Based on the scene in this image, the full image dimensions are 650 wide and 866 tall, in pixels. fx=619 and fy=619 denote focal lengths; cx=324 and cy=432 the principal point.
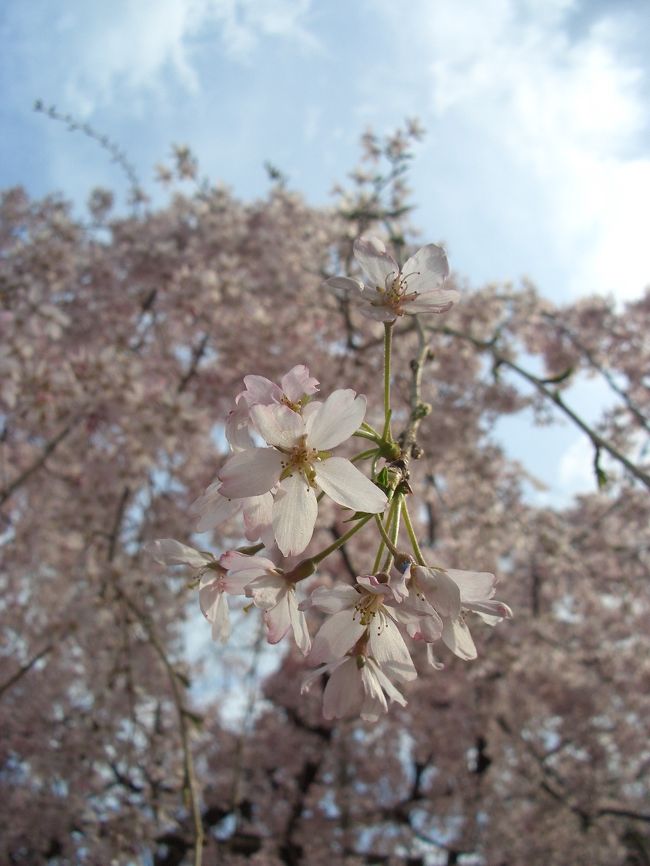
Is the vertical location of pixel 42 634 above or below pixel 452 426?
below

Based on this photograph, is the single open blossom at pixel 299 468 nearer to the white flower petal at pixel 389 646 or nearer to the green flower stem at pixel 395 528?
the green flower stem at pixel 395 528

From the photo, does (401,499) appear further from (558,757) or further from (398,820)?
(558,757)

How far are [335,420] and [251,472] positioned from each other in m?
0.15

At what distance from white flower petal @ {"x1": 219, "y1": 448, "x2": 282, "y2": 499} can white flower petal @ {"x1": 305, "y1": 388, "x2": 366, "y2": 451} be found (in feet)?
0.22

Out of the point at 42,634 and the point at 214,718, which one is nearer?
the point at 42,634

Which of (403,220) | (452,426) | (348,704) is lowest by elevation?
(348,704)

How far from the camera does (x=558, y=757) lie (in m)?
8.64

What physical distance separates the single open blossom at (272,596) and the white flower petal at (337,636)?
2 cm

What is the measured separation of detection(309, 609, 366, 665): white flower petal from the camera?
0.95 meters

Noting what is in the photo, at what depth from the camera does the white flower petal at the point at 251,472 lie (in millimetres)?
880

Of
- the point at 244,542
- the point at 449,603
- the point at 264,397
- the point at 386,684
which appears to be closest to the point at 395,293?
the point at 264,397

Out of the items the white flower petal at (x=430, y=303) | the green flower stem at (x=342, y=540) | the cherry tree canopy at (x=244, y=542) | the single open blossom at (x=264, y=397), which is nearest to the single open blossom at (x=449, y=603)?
the green flower stem at (x=342, y=540)

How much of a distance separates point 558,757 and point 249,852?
4.78m

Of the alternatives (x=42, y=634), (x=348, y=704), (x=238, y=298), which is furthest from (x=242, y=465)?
(x=238, y=298)
